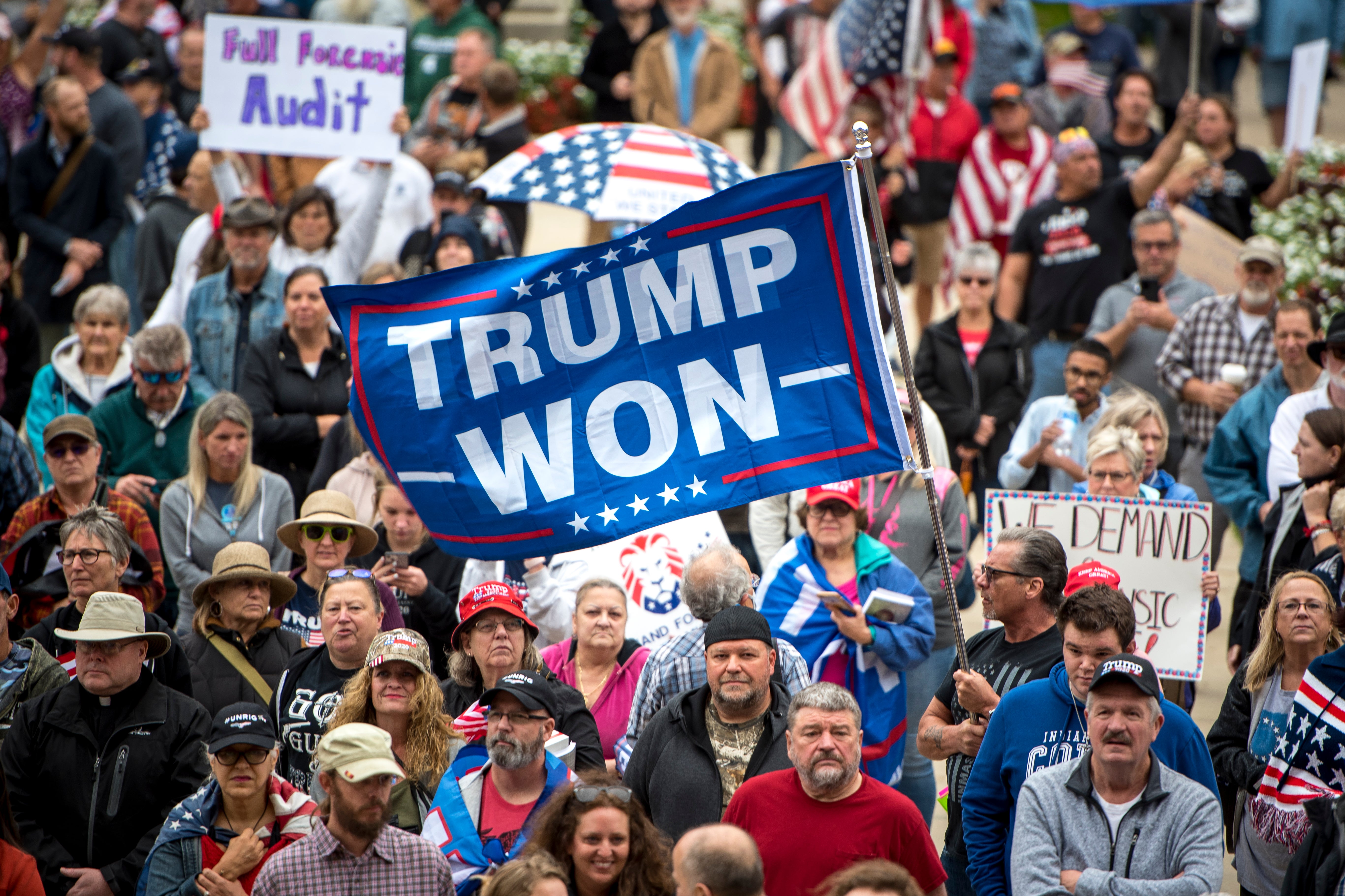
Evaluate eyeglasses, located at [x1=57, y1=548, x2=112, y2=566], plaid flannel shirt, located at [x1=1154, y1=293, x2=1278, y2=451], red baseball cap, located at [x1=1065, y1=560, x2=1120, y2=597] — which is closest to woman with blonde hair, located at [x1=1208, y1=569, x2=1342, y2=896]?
red baseball cap, located at [x1=1065, y1=560, x2=1120, y2=597]

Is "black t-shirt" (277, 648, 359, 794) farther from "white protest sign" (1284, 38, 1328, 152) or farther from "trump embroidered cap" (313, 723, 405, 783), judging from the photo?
"white protest sign" (1284, 38, 1328, 152)

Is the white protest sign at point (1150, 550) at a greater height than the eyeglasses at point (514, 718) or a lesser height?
lesser

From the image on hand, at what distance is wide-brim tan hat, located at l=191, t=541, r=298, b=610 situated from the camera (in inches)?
295

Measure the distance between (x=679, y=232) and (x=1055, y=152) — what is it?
8.40 meters

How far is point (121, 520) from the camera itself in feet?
26.2

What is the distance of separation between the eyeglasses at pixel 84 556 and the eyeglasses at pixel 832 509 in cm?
323

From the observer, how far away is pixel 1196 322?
1030 centimetres

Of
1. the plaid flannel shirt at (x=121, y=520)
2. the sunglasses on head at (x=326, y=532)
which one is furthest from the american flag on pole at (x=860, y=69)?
the plaid flannel shirt at (x=121, y=520)

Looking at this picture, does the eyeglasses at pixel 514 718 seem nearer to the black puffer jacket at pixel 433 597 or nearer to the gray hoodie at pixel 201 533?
the black puffer jacket at pixel 433 597

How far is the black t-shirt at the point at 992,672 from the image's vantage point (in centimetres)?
627

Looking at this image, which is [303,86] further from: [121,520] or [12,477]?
[121,520]

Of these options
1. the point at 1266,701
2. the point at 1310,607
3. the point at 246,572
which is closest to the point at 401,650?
the point at 246,572

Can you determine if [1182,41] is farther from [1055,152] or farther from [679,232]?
[679,232]

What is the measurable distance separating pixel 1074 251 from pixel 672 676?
249 inches
